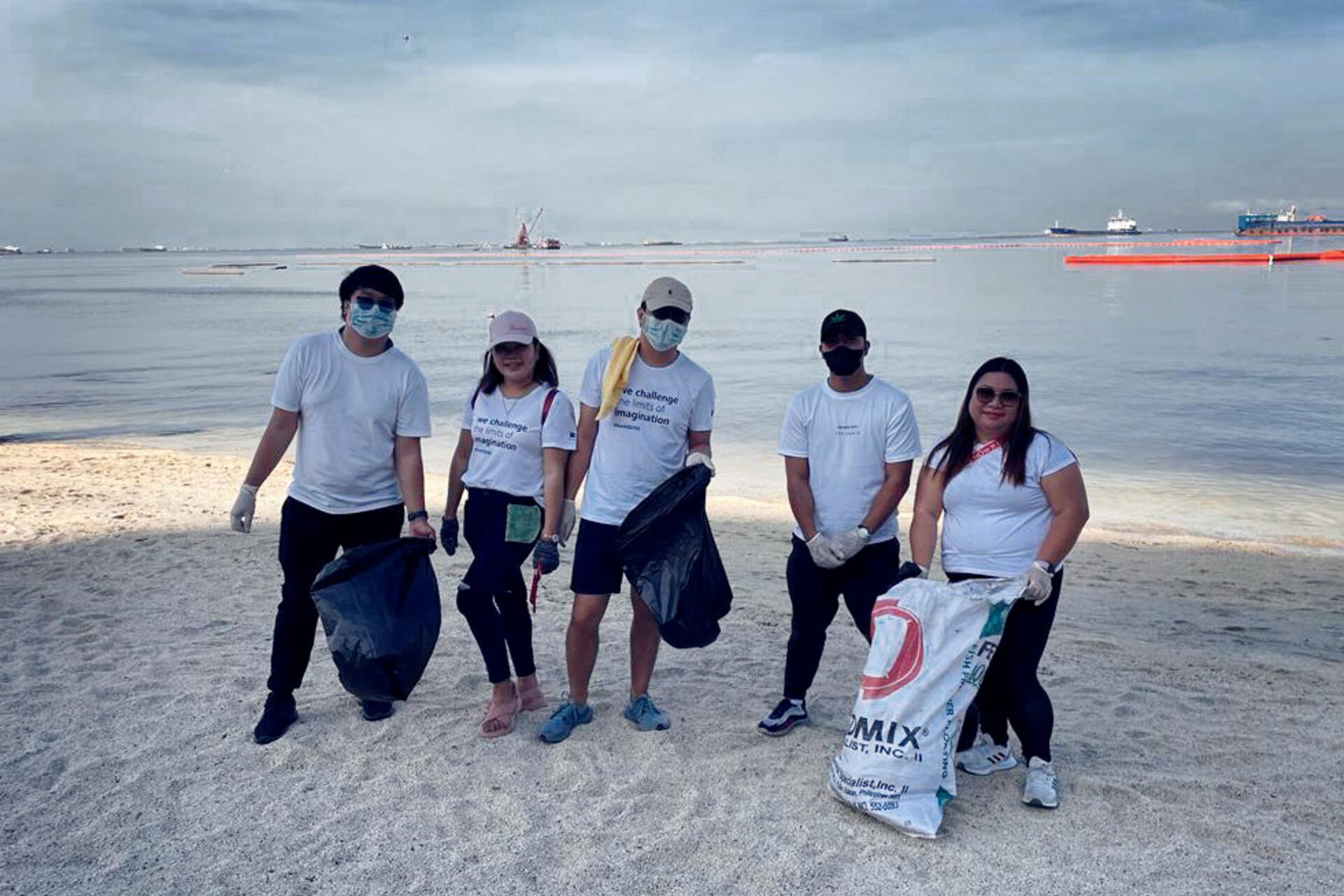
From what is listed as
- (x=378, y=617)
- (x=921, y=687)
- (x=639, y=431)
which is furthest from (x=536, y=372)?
(x=921, y=687)

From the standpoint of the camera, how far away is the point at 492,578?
3.82m

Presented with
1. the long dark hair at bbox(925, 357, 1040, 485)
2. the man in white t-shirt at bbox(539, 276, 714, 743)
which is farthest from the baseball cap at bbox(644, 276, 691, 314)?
the long dark hair at bbox(925, 357, 1040, 485)

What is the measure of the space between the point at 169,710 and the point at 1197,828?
3.77 m

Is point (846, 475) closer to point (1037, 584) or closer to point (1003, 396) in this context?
point (1003, 396)

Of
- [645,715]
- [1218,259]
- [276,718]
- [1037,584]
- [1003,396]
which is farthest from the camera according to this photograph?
[1218,259]

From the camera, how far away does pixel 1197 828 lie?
3.28m

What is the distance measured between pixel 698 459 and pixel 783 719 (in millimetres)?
1083

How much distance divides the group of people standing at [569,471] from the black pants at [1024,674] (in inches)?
0.9

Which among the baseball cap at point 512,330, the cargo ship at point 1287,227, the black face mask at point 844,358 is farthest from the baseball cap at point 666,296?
the cargo ship at point 1287,227

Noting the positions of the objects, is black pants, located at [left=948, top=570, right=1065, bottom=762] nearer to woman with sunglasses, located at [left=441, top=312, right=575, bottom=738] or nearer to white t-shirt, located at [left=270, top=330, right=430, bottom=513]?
woman with sunglasses, located at [left=441, top=312, right=575, bottom=738]

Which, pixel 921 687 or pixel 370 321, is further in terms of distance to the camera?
pixel 370 321

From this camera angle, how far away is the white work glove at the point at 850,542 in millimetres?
3584

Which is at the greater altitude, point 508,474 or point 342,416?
point 342,416

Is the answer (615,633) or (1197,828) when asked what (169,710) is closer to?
(615,633)
